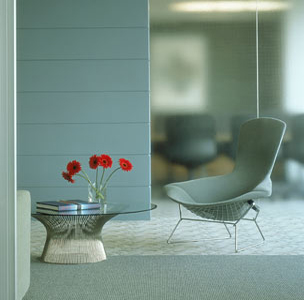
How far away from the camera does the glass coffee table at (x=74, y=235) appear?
150 inches

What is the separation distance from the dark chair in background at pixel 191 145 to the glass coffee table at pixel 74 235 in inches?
101

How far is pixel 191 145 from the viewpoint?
6.42 m

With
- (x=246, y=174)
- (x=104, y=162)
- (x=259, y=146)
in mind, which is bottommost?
(x=246, y=174)

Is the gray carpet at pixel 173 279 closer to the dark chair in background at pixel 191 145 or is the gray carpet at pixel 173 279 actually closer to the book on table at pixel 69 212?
the book on table at pixel 69 212

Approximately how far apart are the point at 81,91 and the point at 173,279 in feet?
10.3

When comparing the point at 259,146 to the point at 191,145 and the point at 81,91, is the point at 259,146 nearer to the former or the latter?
the point at 191,145

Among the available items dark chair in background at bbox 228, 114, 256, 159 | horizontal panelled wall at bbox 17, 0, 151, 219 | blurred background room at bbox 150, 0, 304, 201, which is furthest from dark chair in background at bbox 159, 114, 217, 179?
horizontal panelled wall at bbox 17, 0, 151, 219

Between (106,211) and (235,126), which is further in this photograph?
(235,126)

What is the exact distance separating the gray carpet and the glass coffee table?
97mm

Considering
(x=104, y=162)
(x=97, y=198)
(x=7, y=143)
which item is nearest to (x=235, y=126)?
(x=104, y=162)

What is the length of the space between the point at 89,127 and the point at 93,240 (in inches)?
91.5

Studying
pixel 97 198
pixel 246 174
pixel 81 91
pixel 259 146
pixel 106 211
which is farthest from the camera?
pixel 81 91

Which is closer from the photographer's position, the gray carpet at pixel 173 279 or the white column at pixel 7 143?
the white column at pixel 7 143

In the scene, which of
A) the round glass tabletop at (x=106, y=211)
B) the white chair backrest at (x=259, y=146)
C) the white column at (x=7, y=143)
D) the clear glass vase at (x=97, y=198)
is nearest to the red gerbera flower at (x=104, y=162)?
the clear glass vase at (x=97, y=198)
